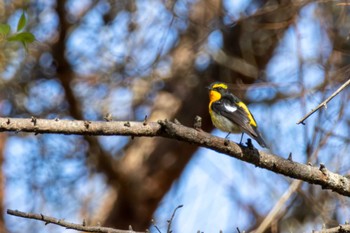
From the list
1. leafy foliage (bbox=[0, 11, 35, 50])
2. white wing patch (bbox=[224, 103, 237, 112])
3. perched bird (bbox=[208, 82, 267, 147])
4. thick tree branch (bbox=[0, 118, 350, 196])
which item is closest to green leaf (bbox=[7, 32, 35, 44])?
leafy foliage (bbox=[0, 11, 35, 50])

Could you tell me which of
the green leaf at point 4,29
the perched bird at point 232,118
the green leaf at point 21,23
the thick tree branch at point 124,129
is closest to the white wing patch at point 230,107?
the perched bird at point 232,118

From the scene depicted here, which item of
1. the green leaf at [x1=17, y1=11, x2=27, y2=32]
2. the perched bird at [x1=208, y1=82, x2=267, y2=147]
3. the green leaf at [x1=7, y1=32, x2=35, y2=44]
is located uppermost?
the perched bird at [x1=208, y1=82, x2=267, y2=147]

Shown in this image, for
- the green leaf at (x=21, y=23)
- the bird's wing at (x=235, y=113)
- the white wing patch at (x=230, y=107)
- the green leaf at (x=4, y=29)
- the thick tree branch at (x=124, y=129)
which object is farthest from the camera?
the white wing patch at (x=230, y=107)

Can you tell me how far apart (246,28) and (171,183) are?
2476 mm

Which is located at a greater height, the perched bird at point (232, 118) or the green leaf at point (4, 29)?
the perched bird at point (232, 118)

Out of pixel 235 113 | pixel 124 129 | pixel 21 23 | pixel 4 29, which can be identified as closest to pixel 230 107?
pixel 235 113

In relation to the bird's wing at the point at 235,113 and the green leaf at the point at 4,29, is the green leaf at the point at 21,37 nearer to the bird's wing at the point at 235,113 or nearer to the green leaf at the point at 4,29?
the green leaf at the point at 4,29

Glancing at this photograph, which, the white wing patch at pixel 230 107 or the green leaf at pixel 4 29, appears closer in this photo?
the green leaf at pixel 4 29

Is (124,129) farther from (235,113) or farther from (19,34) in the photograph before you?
(235,113)

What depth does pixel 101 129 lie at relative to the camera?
2.92 m

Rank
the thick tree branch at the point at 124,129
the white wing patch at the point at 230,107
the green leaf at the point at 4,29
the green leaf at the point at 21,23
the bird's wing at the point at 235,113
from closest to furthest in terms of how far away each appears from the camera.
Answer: the green leaf at the point at 4,29, the green leaf at the point at 21,23, the thick tree branch at the point at 124,129, the bird's wing at the point at 235,113, the white wing patch at the point at 230,107

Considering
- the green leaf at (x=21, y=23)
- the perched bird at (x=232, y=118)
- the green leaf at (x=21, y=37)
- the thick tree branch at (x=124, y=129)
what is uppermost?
the perched bird at (x=232, y=118)

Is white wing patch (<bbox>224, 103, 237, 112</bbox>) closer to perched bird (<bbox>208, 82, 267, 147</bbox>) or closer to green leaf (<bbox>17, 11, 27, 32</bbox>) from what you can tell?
perched bird (<bbox>208, 82, 267, 147</bbox>)

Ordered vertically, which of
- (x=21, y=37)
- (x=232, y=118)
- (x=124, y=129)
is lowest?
(x=124, y=129)
